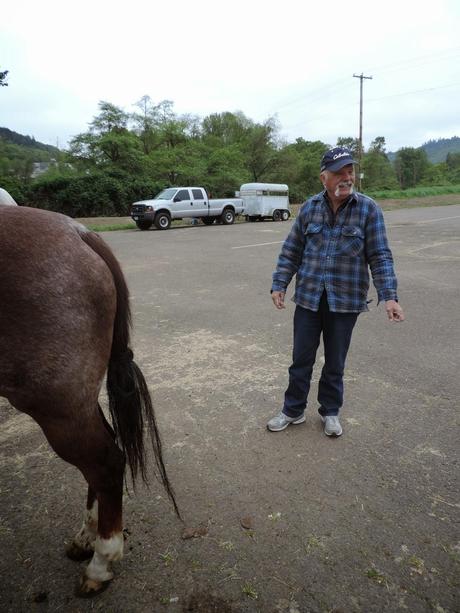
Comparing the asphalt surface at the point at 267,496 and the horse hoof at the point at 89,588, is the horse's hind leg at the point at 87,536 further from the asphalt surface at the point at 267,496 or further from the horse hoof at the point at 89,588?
the horse hoof at the point at 89,588

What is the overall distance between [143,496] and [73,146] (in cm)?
3412

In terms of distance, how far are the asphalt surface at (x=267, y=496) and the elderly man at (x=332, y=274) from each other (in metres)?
0.34

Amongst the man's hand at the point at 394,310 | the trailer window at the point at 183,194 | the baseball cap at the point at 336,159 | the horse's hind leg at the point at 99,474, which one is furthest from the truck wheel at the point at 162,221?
the horse's hind leg at the point at 99,474

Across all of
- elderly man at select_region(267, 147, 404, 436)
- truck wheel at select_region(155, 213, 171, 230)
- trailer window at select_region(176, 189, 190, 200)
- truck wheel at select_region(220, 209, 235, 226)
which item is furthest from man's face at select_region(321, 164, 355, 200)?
truck wheel at select_region(220, 209, 235, 226)

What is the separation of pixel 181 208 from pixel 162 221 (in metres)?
1.29

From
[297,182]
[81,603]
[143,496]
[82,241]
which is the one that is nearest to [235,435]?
[143,496]

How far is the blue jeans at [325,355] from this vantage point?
2.70 meters

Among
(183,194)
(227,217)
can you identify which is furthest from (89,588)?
(227,217)

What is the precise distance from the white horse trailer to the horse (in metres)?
20.9

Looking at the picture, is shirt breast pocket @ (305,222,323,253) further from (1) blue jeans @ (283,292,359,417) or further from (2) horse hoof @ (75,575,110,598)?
(2) horse hoof @ (75,575,110,598)

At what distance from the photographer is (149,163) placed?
104 feet

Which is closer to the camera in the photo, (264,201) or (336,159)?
(336,159)

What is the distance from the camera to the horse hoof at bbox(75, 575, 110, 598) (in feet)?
5.64

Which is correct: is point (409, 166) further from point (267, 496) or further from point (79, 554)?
point (79, 554)
